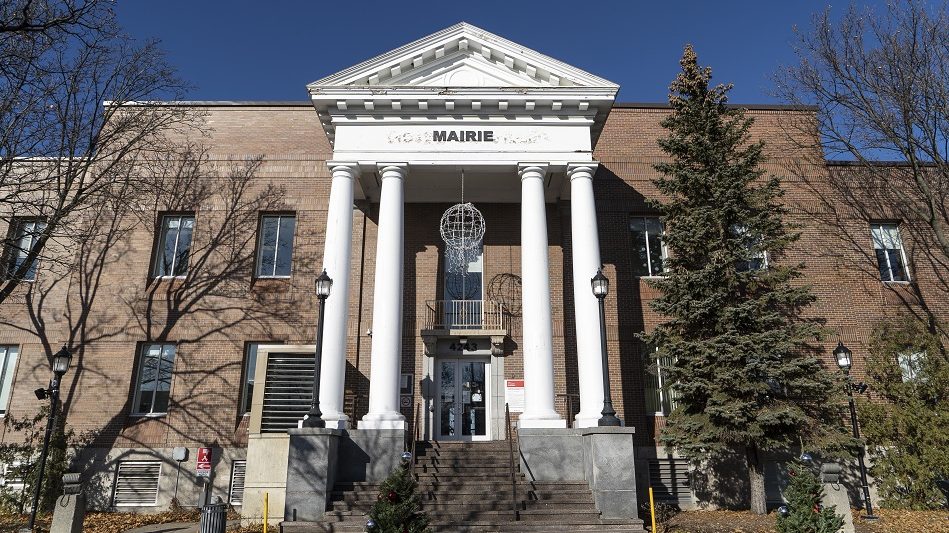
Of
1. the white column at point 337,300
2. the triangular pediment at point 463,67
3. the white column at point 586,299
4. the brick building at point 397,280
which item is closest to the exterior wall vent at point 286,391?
the brick building at point 397,280

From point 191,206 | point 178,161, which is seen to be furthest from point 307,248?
point 178,161

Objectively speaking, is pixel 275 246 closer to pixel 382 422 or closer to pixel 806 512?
pixel 382 422

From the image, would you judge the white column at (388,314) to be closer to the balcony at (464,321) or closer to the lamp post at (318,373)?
the lamp post at (318,373)

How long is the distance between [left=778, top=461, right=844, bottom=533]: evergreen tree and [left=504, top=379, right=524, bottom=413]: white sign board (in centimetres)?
837

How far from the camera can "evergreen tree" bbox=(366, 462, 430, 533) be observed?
872 centimetres

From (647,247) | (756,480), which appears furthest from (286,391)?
(756,480)

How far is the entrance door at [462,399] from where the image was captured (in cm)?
1756

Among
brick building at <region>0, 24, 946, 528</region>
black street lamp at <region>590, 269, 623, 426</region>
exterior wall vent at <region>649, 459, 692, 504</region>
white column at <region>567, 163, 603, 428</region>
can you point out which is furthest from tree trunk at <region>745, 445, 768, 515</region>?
black street lamp at <region>590, 269, 623, 426</region>

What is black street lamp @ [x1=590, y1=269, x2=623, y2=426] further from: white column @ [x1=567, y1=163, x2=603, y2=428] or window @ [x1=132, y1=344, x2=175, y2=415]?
window @ [x1=132, y1=344, x2=175, y2=415]

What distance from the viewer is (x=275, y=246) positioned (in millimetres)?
19516

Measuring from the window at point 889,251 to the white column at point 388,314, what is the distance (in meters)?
15.3

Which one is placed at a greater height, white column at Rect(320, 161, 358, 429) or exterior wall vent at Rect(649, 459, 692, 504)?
white column at Rect(320, 161, 358, 429)

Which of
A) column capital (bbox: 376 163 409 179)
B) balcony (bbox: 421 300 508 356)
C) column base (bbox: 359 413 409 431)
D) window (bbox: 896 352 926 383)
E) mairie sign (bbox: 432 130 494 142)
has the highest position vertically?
mairie sign (bbox: 432 130 494 142)

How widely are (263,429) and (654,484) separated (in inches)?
417
